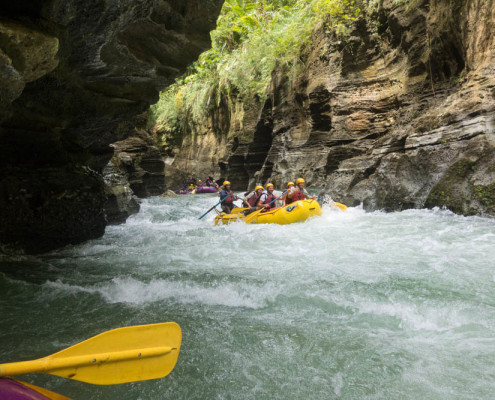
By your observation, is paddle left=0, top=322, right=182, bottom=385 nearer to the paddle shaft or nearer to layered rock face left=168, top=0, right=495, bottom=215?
the paddle shaft

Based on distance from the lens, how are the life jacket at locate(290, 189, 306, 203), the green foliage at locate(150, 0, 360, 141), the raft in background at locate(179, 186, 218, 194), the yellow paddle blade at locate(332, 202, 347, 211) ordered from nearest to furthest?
the yellow paddle blade at locate(332, 202, 347, 211)
the life jacket at locate(290, 189, 306, 203)
the green foliage at locate(150, 0, 360, 141)
the raft in background at locate(179, 186, 218, 194)

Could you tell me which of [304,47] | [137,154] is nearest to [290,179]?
[304,47]

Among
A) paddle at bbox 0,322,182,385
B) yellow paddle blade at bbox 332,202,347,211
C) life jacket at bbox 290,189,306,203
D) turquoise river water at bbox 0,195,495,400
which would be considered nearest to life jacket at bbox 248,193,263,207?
life jacket at bbox 290,189,306,203

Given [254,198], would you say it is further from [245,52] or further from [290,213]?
[245,52]

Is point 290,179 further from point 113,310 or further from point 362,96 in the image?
point 113,310

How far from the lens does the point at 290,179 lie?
1404 cm

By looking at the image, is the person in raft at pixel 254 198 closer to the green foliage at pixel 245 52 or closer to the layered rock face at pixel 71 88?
the layered rock face at pixel 71 88

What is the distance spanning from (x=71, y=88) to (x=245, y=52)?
1543 centimetres

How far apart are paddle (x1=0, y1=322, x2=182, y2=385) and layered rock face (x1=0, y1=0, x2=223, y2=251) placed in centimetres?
184

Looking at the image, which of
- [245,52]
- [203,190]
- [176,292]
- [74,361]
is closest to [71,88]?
[176,292]

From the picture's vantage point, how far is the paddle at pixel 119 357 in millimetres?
1715

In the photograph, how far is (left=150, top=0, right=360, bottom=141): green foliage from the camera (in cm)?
1384

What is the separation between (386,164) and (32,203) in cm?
725

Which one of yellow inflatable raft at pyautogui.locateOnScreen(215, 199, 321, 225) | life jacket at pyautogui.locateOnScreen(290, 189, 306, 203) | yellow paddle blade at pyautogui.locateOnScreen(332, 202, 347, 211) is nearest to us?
yellow inflatable raft at pyautogui.locateOnScreen(215, 199, 321, 225)
